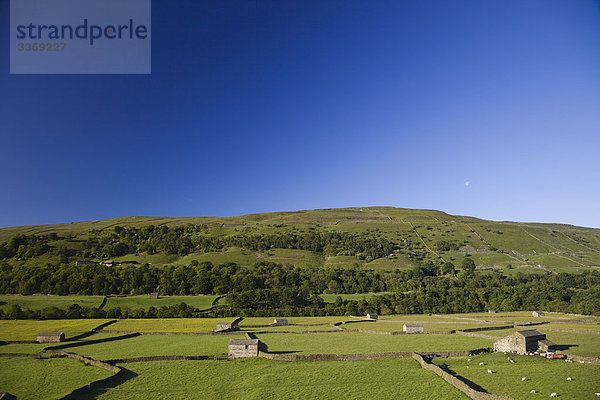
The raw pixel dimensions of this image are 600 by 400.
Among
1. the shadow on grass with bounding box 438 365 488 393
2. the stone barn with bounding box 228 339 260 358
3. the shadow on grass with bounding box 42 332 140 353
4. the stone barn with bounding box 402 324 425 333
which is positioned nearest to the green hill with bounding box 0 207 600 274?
the shadow on grass with bounding box 42 332 140 353

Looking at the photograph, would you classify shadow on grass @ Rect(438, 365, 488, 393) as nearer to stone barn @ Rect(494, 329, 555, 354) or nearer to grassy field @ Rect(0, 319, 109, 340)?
stone barn @ Rect(494, 329, 555, 354)

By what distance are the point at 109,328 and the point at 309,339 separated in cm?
3551

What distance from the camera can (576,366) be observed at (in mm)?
30797

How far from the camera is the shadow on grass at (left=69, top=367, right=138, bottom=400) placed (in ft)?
85.8

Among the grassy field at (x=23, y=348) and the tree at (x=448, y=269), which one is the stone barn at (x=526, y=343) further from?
the tree at (x=448, y=269)

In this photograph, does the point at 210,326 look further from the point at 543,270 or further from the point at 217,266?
the point at 543,270

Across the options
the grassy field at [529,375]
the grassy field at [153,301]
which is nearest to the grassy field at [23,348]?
the grassy field at [153,301]

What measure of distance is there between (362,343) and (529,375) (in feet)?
68.3

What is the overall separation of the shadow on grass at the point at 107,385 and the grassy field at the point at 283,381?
492 mm

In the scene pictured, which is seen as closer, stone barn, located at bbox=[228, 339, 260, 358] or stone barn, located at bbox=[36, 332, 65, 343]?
stone barn, located at bbox=[228, 339, 260, 358]

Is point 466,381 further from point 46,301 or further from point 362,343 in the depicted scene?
point 46,301

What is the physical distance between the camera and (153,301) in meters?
90.6

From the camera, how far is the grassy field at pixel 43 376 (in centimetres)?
2709

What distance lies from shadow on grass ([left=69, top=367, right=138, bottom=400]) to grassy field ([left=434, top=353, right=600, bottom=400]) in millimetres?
27790
